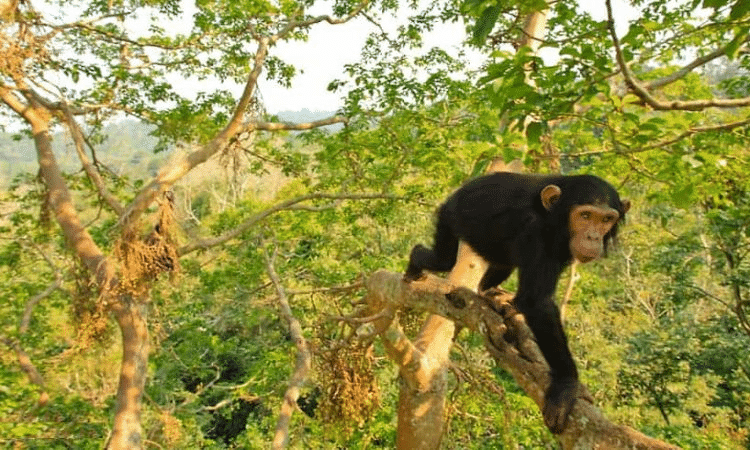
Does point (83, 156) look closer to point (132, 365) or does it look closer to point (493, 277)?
point (132, 365)

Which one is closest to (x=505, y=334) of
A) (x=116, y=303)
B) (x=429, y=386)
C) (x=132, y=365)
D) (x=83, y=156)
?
(x=429, y=386)

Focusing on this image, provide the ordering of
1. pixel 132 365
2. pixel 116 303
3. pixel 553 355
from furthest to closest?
1. pixel 132 365
2. pixel 116 303
3. pixel 553 355

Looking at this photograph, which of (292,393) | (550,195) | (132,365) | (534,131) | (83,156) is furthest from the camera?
(83,156)

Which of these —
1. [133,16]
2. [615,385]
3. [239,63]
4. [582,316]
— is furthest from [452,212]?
[582,316]

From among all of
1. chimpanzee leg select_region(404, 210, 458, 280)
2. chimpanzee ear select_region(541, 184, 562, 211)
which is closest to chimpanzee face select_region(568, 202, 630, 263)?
chimpanzee ear select_region(541, 184, 562, 211)

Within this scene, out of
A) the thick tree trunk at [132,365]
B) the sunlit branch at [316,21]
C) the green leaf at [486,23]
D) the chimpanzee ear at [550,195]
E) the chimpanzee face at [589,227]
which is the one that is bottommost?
the thick tree trunk at [132,365]

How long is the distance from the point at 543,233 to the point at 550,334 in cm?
68

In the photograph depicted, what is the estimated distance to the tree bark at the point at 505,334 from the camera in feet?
7.19

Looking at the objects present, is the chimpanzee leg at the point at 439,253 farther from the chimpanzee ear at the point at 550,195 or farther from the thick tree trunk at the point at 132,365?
the thick tree trunk at the point at 132,365

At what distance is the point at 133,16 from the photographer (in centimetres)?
903

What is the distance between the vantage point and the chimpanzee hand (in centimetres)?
247

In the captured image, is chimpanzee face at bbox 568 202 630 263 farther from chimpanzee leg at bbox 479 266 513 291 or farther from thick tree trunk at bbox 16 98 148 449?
thick tree trunk at bbox 16 98 148 449

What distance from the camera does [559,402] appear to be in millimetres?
2537

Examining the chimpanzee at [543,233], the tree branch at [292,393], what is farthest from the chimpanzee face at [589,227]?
the tree branch at [292,393]
